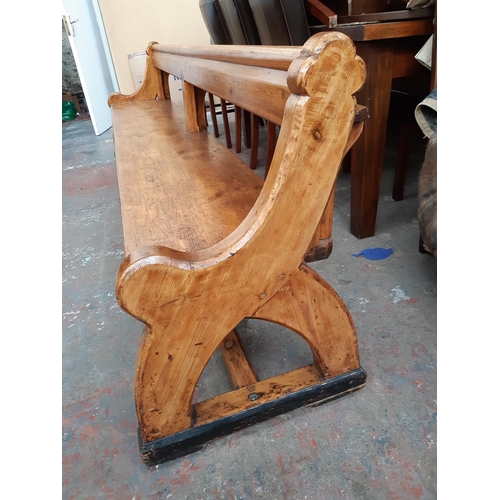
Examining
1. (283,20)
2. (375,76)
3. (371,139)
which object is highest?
(283,20)

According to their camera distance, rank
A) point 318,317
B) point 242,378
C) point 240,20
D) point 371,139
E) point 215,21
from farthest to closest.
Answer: point 215,21, point 240,20, point 371,139, point 242,378, point 318,317

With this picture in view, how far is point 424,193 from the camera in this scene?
144 centimetres

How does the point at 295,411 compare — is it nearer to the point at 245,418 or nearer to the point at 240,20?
the point at 245,418

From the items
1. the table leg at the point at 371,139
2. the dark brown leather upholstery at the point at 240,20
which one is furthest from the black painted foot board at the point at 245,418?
the dark brown leather upholstery at the point at 240,20

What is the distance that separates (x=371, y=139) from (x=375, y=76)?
25 cm

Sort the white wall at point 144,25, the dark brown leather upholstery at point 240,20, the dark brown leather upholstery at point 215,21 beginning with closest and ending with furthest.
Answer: the dark brown leather upholstery at point 240,20, the dark brown leather upholstery at point 215,21, the white wall at point 144,25

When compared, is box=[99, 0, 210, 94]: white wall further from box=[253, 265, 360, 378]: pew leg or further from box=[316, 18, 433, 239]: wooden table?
box=[253, 265, 360, 378]: pew leg

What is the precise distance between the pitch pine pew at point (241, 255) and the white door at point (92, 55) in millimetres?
3234

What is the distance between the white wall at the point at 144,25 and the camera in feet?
15.8

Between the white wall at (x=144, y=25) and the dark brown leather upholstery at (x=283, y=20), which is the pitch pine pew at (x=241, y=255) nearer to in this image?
the dark brown leather upholstery at (x=283, y=20)

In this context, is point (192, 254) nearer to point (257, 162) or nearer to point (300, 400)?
point (300, 400)

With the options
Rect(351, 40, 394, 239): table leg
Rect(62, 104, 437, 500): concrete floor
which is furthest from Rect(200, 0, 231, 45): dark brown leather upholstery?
Rect(62, 104, 437, 500): concrete floor

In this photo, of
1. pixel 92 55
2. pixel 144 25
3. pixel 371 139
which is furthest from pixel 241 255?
pixel 144 25

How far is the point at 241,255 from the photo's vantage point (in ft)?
2.61
